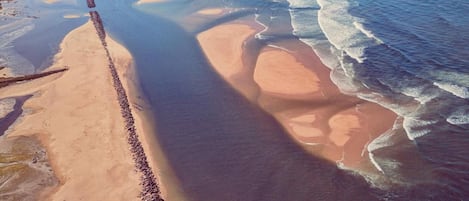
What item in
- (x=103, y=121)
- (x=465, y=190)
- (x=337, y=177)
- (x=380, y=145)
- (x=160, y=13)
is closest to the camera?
(x=465, y=190)

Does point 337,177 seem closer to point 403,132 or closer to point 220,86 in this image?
point 403,132

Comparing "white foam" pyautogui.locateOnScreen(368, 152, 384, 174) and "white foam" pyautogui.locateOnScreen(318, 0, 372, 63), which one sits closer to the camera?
"white foam" pyautogui.locateOnScreen(368, 152, 384, 174)

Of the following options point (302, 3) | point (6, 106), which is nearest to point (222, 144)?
point (6, 106)

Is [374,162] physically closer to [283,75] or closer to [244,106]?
[244,106]

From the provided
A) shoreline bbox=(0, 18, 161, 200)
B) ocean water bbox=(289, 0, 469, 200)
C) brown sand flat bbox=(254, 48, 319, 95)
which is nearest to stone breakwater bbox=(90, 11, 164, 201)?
shoreline bbox=(0, 18, 161, 200)

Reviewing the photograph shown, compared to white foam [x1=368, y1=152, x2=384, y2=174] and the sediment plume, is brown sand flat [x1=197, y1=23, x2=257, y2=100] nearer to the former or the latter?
white foam [x1=368, y1=152, x2=384, y2=174]

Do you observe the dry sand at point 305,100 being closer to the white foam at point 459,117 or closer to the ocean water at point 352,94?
the ocean water at point 352,94

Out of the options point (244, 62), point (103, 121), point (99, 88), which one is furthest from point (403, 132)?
point (99, 88)
